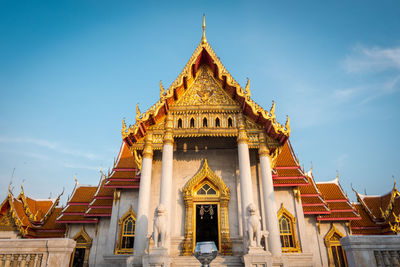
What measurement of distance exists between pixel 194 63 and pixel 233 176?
479 cm

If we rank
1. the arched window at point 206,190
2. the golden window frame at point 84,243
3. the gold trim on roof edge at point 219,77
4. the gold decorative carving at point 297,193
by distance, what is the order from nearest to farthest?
the gold trim on roof edge at point 219,77 → the arched window at point 206,190 → the gold decorative carving at point 297,193 → the golden window frame at point 84,243

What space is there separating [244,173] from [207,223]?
2.53 meters

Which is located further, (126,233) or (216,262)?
(126,233)

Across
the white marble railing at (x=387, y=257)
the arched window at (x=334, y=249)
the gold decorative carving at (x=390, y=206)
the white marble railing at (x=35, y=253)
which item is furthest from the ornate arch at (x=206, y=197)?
the gold decorative carving at (x=390, y=206)

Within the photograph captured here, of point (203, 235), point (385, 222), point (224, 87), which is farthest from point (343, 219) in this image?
point (224, 87)

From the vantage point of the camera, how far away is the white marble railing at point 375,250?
19.3 feet

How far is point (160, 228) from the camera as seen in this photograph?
809 centimetres

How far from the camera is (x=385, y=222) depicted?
13.4 m

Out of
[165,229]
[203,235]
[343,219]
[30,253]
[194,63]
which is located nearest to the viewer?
[30,253]

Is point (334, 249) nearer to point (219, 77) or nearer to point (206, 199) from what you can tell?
point (206, 199)

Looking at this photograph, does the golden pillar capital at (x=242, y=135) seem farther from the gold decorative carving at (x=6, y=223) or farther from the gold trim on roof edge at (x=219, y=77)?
the gold decorative carving at (x=6, y=223)

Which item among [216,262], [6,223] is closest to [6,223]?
[6,223]

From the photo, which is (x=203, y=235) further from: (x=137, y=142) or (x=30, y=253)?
(x=30, y=253)

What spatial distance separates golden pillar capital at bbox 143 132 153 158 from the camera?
10095 millimetres
